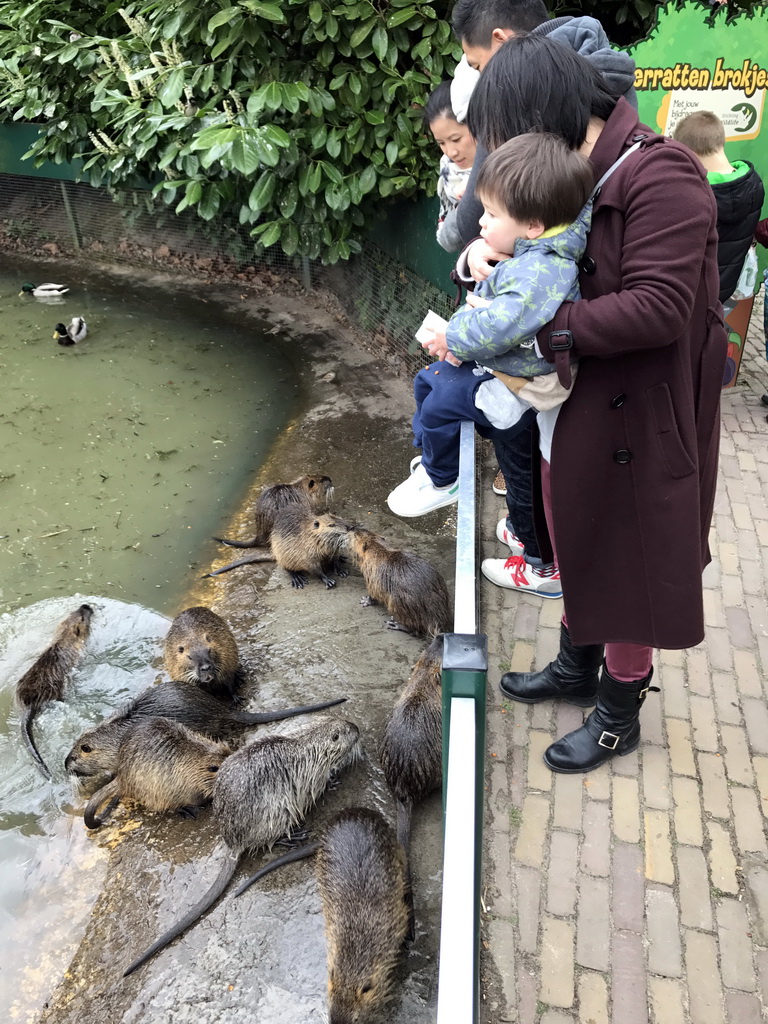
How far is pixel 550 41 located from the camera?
1.58m

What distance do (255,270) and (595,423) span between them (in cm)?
649

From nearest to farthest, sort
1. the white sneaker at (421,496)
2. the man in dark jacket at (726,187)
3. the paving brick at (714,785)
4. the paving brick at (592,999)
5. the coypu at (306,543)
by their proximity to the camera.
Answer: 1. the paving brick at (592,999)
2. the paving brick at (714,785)
3. the white sneaker at (421,496)
4. the man in dark jacket at (726,187)
5. the coypu at (306,543)

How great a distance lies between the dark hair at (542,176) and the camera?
1575 mm

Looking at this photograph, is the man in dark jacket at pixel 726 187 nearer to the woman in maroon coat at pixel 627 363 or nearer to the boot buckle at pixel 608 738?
the woman in maroon coat at pixel 627 363

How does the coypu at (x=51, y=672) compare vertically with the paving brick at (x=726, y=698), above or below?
below

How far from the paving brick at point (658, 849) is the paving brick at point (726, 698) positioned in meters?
0.52

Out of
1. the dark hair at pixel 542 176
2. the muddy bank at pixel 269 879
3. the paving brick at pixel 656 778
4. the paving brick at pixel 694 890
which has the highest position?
the dark hair at pixel 542 176

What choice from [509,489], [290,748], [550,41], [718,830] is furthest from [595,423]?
[290,748]

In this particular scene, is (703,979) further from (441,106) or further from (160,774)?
(441,106)

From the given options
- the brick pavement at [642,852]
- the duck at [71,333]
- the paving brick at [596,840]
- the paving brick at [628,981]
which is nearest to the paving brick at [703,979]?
the brick pavement at [642,852]

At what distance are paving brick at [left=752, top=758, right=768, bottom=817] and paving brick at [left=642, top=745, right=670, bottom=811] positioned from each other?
0.96 feet

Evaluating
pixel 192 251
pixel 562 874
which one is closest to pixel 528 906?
pixel 562 874

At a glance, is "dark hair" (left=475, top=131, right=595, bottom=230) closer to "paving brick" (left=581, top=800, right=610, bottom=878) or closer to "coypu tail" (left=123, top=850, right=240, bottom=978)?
"paving brick" (left=581, top=800, right=610, bottom=878)

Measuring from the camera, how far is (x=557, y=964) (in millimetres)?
2078
